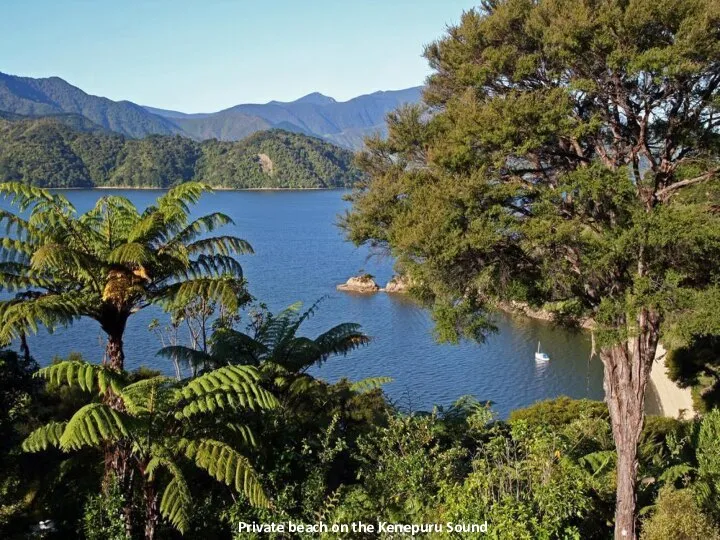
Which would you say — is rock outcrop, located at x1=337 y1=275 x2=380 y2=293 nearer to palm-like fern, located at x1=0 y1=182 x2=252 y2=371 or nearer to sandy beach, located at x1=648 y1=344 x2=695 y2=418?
sandy beach, located at x1=648 y1=344 x2=695 y2=418

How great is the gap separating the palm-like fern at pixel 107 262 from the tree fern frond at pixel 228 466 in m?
1.32

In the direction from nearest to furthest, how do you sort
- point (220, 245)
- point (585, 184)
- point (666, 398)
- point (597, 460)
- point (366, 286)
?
point (585, 184), point (220, 245), point (597, 460), point (666, 398), point (366, 286)

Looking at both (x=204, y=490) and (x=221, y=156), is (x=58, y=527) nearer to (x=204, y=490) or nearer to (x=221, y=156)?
(x=204, y=490)

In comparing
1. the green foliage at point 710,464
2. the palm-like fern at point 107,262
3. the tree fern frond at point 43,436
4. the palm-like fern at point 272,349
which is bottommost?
the green foliage at point 710,464

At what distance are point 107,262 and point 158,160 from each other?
15196cm

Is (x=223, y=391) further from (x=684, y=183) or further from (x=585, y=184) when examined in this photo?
(x=684, y=183)

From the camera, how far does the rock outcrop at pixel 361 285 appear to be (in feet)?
146

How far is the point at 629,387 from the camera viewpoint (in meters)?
7.45

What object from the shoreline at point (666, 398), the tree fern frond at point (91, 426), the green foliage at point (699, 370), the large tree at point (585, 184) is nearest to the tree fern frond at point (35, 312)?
the tree fern frond at point (91, 426)

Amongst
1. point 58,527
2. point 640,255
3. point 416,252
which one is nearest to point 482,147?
point 416,252

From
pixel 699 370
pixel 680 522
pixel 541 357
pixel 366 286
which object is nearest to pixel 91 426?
pixel 680 522

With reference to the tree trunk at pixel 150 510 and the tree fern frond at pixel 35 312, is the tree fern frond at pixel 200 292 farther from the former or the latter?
the tree trunk at pixel 150 510

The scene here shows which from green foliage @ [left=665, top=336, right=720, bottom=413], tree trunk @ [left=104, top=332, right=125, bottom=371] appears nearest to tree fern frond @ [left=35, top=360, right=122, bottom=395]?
tree trunk @ [left=104, top=332, right=125, bottom=371]

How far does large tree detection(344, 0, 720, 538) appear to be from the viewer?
6.72 metres
